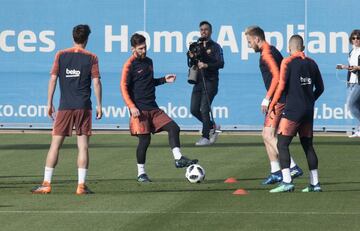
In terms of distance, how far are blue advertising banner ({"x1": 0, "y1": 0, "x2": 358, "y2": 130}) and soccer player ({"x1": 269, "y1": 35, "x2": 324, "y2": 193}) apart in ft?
35.9

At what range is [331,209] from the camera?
1444cm

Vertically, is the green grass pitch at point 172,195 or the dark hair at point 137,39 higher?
the dark hair at point 137,39

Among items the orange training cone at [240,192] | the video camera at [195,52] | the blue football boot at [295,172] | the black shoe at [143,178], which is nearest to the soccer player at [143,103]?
the black shoe at [143,178]

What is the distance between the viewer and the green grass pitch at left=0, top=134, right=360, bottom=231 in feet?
43.7

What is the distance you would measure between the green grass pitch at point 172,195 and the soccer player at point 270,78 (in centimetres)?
34

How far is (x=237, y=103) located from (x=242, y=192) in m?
11.4

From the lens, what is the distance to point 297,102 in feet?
52.9

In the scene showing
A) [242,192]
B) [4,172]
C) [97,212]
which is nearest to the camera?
[97,212]

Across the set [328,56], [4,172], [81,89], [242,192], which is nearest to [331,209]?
[242,192]

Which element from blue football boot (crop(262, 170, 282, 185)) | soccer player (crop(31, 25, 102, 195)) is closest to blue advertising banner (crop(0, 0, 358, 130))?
blue football boot (crop(262, 170, 282, 185))

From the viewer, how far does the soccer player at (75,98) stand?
16.2m

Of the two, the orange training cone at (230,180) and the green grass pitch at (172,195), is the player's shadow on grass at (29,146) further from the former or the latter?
the orange training cone at (230,180)

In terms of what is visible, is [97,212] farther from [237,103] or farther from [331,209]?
[237,103]

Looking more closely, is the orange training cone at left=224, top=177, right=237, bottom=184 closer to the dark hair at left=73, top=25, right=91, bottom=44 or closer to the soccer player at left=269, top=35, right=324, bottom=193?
the soccer player at left=269, top=35, right=324, bottom=193
